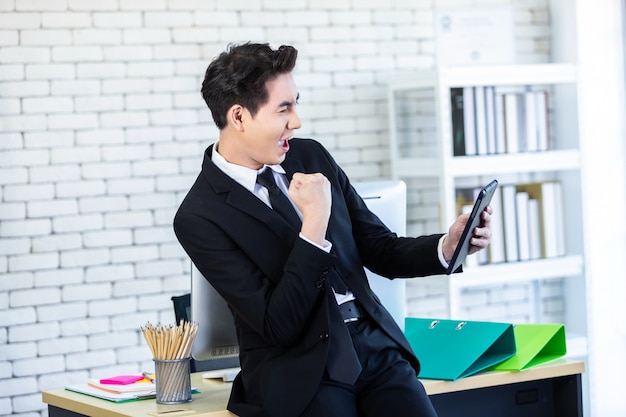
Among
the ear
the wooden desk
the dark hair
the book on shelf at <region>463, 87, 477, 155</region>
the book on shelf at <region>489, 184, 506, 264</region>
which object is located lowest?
the wooden desk

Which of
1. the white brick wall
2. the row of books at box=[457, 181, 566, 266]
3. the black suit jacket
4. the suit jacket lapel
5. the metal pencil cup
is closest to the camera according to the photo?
the black suit jacket

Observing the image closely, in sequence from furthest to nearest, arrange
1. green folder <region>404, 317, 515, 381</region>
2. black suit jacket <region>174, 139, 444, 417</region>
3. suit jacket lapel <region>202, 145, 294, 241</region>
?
green folder <region>404, 317, 515, 381</region>, suit jacket lapel <region>202, 145, 294, 241</region>, black suit jacket <region>174, 139, 444, 417</region>

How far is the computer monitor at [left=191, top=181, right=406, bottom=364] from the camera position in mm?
2627

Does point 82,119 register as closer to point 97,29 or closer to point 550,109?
point 97,29

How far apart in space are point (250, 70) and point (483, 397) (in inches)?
44.1

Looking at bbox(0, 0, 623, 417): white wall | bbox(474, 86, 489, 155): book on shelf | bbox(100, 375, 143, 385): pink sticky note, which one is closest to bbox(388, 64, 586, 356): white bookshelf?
bbox(474, 86, 489, 155): book on shelf

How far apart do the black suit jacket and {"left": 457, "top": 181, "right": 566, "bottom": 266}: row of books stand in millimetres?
2467

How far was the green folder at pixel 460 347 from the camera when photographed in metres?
2.73

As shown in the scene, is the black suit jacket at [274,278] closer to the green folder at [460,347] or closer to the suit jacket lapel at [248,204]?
the suit jacket lapel at [248,204]

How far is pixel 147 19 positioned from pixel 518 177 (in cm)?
215

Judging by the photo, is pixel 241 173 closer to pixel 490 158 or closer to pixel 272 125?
pixel 272 125

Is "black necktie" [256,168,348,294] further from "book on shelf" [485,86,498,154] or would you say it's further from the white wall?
"book on shelf" [485,86,498,154]

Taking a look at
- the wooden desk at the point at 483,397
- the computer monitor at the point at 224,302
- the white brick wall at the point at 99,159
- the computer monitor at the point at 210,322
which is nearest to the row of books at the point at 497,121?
the white brick wall at the point at 99,159

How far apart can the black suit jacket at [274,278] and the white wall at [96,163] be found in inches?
84.5
